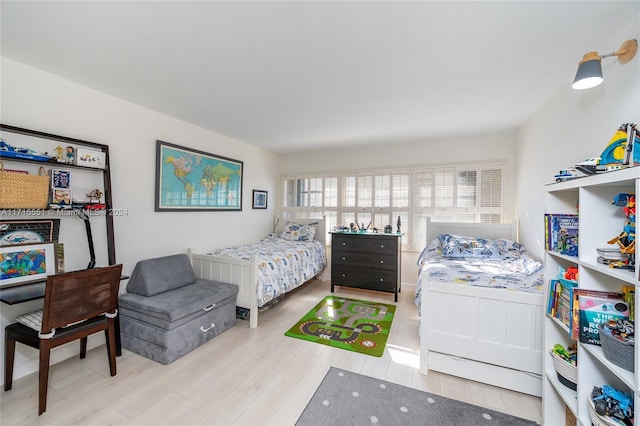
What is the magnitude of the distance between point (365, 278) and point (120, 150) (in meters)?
3.29

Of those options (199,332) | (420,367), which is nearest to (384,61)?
(420,367)

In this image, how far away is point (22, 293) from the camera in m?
1.79

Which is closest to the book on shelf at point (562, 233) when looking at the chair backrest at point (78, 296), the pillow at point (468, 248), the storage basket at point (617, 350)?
the storage basket at point (617, 350)

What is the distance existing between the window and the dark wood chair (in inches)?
131

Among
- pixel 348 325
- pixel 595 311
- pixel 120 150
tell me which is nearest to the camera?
pixel 595 311

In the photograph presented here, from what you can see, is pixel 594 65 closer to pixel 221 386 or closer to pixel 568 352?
pixel 568 352

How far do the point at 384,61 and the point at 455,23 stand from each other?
50 centimetres

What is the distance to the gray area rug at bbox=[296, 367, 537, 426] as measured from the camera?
161 centimetres

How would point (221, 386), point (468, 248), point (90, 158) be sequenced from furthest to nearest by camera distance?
1. point (468, 248)
2. point (90, 158)
3. point (221, 386)

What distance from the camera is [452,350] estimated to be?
2.03 m

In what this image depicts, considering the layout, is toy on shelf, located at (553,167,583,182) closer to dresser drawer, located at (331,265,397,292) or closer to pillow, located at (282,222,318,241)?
dresser drawer, located at (331,265,397,292)

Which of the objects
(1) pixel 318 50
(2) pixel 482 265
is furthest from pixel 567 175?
(1) pixel 318 50

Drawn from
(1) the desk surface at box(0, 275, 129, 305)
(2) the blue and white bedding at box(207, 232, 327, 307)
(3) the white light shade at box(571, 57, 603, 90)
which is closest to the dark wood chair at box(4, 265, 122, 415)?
(1) the desk surface at box(0, 275, 129, 305)

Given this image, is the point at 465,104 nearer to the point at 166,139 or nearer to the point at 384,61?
the point at 384,61
